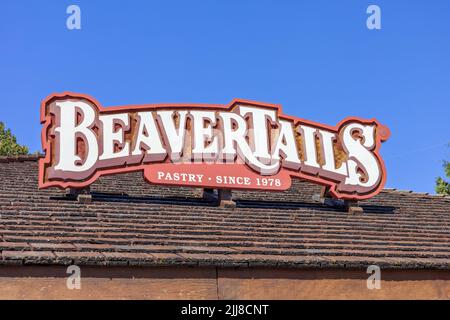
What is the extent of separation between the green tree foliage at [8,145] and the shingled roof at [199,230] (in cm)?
2196

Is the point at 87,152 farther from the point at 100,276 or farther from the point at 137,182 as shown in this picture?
the point at 100,276

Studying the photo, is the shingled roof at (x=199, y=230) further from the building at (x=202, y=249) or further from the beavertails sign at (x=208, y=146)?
the beavertails sign at (x=208, y=146)

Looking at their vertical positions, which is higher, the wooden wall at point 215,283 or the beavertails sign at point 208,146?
the beavertails sign at point 208,146

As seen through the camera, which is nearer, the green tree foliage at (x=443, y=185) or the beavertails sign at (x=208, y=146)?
the beavertails sign at (x=208, y=146)

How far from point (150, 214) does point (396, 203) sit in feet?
20.5

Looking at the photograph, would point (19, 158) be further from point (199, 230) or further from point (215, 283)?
point (215, 283)

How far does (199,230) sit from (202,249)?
1.19 m

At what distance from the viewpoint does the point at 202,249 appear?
713 cm

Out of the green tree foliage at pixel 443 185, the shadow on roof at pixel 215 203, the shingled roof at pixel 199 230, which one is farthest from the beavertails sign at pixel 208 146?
the green tree foliage at pixel 443 185

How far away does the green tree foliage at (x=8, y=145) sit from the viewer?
1308 inches

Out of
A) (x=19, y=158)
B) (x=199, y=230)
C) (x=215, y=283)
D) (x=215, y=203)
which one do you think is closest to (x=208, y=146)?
(x=215, y=203)

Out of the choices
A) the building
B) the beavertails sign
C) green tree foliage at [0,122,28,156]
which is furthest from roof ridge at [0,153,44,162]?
green tree foliage at [0,122,28,156]

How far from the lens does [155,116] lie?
10273mm
